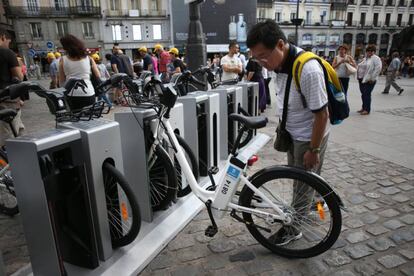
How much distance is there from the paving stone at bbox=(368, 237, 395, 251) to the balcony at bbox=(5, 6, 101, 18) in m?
47.1

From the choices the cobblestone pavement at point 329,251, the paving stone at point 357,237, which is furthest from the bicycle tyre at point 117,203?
the paving stone at point 357,237

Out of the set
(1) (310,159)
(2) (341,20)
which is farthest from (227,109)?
(2) (341,20)

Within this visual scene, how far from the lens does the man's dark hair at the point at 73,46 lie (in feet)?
13.2

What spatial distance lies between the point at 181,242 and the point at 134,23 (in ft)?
152

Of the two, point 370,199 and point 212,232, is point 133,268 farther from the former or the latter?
point 370,199

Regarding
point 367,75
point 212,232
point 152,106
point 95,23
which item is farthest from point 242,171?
point 95,23

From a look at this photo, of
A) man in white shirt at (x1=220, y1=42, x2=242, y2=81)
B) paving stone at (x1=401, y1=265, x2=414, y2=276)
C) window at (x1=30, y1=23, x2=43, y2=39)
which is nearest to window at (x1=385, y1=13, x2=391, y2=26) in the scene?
window at (x1=30, y1=23, x2=43, y2=39)

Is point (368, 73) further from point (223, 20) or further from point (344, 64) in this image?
point (223, 20)

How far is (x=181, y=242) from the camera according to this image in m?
2.72

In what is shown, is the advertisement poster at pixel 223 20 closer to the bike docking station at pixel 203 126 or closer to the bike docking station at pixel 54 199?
the bike docking station at pixel 203 126

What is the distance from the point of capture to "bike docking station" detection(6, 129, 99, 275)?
1.87m

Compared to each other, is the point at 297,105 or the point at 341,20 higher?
the point at 341,20

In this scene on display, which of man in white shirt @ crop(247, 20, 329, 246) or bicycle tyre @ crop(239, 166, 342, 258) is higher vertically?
man in white shirt @ crop(247, 20, 329, 246)

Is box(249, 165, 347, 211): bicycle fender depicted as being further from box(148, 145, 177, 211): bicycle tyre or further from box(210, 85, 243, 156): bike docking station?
box(210, 85, 243, 156): bike docking station
